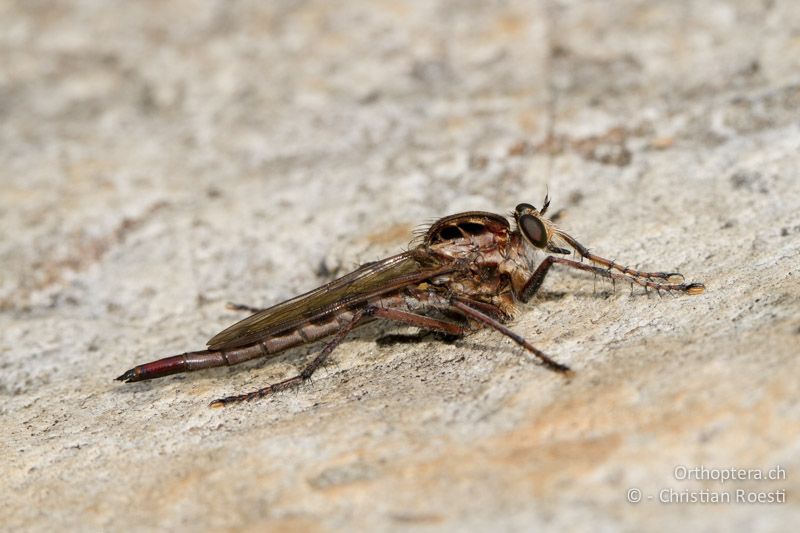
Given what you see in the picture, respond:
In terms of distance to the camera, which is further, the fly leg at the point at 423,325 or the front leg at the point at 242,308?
the front leg at the point at 242,308

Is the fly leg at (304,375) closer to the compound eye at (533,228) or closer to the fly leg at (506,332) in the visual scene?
the fly leg at (506,332)

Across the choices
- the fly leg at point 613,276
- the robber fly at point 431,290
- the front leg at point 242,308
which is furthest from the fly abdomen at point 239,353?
the fly leg at point 613,276

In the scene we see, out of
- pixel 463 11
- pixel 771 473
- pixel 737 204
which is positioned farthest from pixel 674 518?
pixel 463 11

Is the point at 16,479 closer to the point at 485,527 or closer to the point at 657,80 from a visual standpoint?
the point at 485,527

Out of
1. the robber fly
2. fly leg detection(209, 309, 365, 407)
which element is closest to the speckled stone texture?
fly leg detection(209, 309, 365, 407)

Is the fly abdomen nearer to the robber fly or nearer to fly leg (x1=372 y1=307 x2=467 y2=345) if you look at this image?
the robber fly

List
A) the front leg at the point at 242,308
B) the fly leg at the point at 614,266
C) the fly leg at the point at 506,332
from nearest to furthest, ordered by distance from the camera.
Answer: the fly leg at the point at 506,332 → the fly leg at the point at 614,266 → the front leg at the point at 242,308
